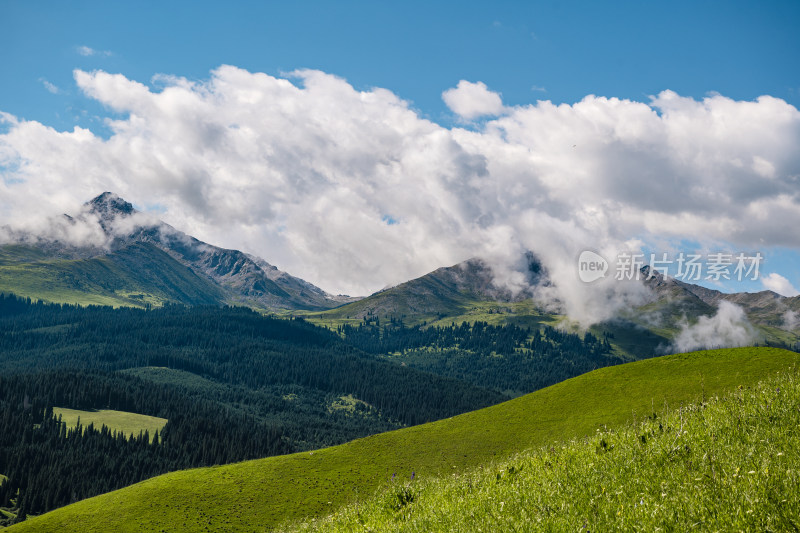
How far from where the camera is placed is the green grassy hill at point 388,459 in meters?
49.9

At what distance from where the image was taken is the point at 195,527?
4888 cm

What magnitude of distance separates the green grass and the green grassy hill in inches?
1300

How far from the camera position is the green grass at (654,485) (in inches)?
338

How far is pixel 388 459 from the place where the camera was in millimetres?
57625

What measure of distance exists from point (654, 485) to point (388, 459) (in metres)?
50.4

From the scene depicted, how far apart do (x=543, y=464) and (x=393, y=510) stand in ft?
16.8

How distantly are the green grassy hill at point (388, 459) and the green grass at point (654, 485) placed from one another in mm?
33020

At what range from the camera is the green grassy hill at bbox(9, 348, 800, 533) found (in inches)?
1966

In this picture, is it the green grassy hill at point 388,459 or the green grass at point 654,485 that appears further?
the green grassy hill at point 388,459

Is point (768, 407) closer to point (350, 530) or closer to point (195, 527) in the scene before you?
point (350, 530)

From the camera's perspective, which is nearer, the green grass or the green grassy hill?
the green grass

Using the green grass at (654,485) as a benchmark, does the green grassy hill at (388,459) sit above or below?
below

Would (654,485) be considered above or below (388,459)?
above

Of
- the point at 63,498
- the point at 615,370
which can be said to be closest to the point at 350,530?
the point at 615,370
